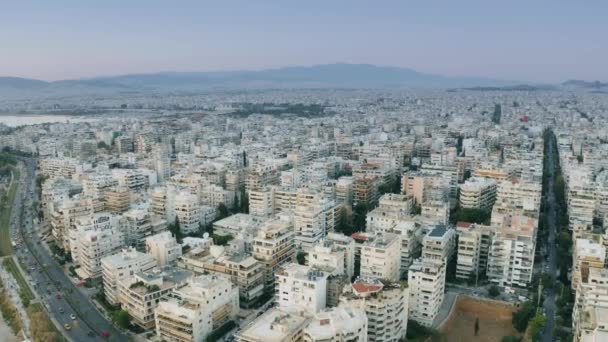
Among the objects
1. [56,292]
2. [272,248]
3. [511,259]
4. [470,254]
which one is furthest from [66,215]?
[511,259]

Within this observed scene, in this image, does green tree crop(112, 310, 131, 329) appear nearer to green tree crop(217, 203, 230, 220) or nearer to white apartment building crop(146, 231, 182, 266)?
white apartment building crop(146, 231, 182, 266)

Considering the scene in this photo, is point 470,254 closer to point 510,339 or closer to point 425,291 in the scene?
point 425,291

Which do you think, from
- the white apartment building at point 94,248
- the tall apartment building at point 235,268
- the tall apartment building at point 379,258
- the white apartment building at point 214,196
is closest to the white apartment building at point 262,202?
the white apartment building at point 214,196

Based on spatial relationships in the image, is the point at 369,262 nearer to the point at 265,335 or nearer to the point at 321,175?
the point at 265,335

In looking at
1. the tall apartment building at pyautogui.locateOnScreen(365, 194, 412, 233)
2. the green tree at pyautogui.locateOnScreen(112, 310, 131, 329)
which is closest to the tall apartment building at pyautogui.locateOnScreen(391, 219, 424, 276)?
the tall apartment building at pyautogui.locateOnScreen(365, 194, 412, 233)

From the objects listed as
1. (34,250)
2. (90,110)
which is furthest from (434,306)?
(90,110)
